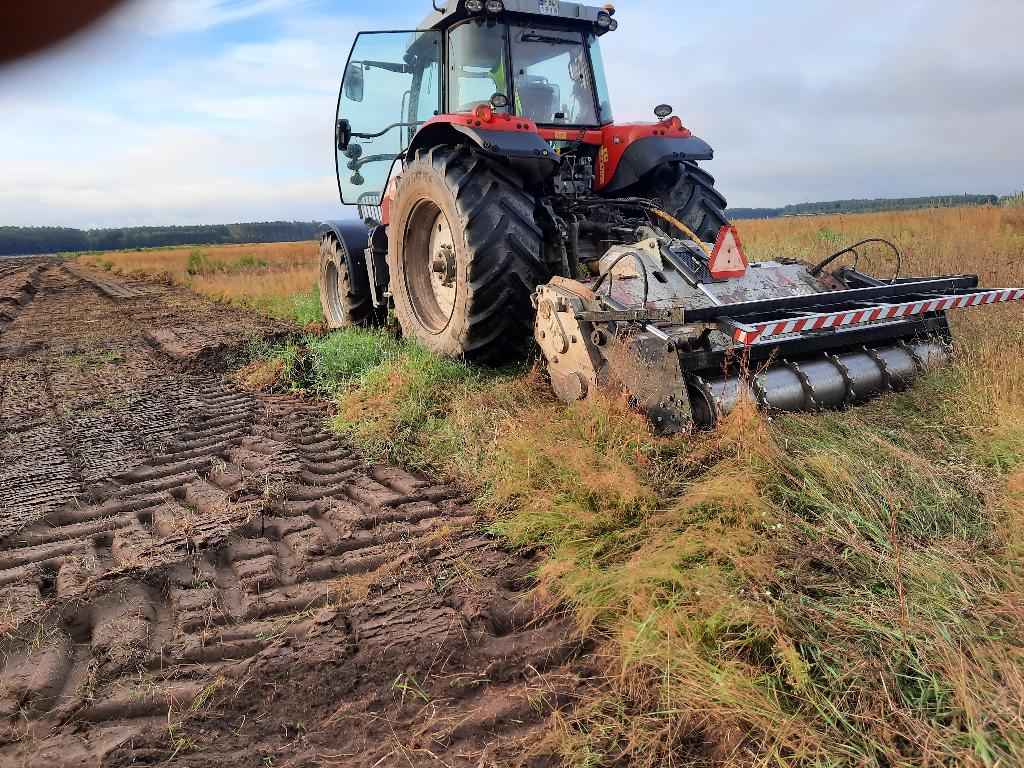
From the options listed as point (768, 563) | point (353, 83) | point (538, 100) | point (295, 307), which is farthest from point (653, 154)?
point (295, 307)

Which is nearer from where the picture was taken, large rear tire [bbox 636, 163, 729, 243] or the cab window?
the cab window

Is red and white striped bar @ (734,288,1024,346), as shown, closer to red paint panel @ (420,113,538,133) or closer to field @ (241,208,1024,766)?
field @ (241,208,1024,766)

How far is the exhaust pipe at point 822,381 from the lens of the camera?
3189 millimetres

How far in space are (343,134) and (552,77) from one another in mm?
2028

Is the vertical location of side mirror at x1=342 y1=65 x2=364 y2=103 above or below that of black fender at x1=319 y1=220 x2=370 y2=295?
above

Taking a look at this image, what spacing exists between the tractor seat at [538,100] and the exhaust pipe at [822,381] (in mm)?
3012

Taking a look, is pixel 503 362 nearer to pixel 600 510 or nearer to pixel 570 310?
pixel 570 310

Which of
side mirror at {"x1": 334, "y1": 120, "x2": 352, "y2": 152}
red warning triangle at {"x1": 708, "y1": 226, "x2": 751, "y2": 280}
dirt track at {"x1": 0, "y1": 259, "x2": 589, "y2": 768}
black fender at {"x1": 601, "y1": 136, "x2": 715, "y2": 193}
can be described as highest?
side mirror at {"x1": 334, "y1": 120, "x2": 352, "y2": 152}

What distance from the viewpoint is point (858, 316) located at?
3.59m

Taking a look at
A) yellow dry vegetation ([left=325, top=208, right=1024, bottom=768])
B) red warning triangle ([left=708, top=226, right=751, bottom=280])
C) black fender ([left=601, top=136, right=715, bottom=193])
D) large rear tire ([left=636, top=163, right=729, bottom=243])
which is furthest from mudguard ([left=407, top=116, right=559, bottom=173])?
yellow dry vegetation ([left=325, top=208, right=1024, bottom=768])

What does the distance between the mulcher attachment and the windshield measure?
198 centimetres

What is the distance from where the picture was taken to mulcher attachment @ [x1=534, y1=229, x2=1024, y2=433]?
320 centimetres

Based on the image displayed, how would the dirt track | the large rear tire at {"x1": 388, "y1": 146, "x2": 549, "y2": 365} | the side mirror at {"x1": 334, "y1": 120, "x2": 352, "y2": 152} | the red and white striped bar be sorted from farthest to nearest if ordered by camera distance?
the side mirror at {"x1": 334, "y1": 120, "x2": 352, "y2": 152}
the large rear tire at {"x1": 388, "y1": 146, "x2": 549, "y2": 365}
the red and white striped bar
the dirt track

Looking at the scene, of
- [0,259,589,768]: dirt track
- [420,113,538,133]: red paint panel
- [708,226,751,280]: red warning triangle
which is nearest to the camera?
[0,259,589,768]: dirt track
